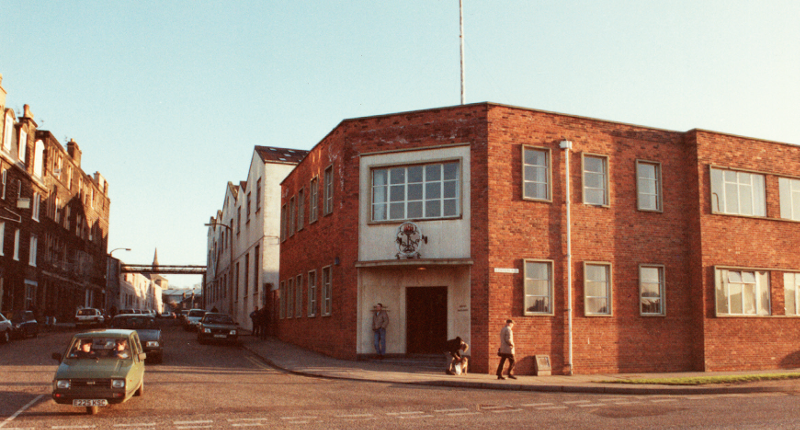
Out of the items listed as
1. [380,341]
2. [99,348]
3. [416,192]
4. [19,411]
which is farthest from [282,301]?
[19,411]

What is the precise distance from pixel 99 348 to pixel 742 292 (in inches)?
770

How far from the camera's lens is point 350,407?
40.5ft

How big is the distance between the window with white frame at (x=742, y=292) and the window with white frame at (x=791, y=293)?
2.35 ft

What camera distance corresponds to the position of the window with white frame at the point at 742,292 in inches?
891

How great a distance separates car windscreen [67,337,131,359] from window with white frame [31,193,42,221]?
1415 inches

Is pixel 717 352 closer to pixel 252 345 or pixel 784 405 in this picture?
pixel 784 405

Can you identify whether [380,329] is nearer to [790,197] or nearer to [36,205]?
[790,197]

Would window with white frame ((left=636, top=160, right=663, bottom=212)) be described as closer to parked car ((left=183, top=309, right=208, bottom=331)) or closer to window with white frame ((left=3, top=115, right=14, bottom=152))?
parked car ((left=183, top=309, right=208, bottom=331))

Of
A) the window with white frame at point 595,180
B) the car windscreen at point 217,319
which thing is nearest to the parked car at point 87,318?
the car windscreen at point 217,319

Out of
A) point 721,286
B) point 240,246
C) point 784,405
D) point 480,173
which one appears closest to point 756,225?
point 721,286

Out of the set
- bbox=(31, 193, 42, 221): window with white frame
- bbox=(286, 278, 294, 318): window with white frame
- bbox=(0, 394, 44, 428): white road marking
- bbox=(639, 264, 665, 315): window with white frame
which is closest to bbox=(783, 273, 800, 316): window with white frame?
bbox=(639, 264, 665, 315): window with white frame

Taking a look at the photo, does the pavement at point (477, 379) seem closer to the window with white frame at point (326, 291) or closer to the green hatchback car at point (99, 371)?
the window with white frame at point (326, 291)

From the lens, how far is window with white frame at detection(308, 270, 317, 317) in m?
25.6

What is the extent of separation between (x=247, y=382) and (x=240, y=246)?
109ft
